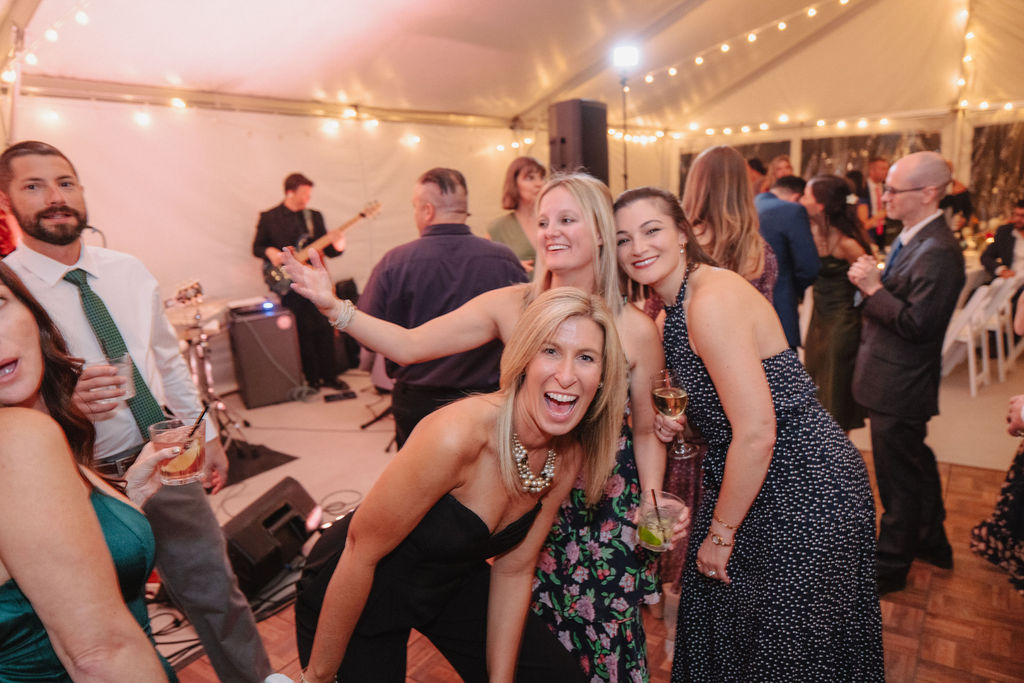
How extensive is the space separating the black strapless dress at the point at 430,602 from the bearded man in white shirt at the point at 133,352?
2.30 ft

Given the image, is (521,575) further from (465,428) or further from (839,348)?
(839,348)

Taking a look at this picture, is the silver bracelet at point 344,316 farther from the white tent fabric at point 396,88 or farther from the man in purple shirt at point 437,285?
the white tent fabric at point 396,88

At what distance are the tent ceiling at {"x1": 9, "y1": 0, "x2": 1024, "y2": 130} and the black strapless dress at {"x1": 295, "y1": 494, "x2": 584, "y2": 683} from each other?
12.6 feet

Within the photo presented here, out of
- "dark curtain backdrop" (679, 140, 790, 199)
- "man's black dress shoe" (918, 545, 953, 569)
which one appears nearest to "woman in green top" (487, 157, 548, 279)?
"man's black dress shoe" (918, 545, 953, 569)

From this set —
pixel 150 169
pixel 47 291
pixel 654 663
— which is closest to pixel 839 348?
pixel 654 663

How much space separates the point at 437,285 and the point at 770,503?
1722mm

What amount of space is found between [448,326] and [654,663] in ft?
5.06

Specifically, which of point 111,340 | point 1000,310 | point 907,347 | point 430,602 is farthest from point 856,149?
point 111,340

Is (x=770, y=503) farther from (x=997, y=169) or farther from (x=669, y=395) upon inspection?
(x=997, y=169)

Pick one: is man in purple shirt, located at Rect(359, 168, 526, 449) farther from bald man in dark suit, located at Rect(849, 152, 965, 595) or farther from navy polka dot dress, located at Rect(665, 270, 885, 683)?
bald man in dark suit, located at Rect(849, 152, 965, 595)

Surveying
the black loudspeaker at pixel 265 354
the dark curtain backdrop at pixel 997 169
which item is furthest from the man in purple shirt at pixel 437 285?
the dark curtain backdrop at pixel 997 169

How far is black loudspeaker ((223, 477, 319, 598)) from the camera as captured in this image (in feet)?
9.02

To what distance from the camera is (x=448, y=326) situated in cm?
204

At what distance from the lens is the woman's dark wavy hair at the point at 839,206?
3203 mm
